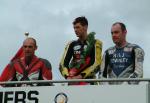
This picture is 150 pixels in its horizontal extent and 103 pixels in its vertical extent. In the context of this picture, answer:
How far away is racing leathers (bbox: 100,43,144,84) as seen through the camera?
716 cm

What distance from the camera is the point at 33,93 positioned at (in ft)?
24.2

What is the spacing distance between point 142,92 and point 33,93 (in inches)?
59.6

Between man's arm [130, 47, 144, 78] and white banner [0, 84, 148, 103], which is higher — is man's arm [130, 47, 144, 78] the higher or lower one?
the higher one

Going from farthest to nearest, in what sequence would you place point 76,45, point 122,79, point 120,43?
point 76,45
point 120,43
point 122,79

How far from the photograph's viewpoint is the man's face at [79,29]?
7596mm

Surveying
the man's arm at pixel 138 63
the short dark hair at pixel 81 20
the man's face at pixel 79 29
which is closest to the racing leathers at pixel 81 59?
the man's face at pixel 79 29

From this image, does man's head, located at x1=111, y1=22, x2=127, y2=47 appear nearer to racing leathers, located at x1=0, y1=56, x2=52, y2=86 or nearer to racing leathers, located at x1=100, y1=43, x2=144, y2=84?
racing leathers, located at x1=100, y1=43, x2=144, y2=84

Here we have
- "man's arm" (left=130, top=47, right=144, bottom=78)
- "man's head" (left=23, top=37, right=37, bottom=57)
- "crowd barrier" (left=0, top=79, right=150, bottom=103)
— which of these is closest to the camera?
"crowd barrier" (left=0, top=79, right=150, bottom=103)

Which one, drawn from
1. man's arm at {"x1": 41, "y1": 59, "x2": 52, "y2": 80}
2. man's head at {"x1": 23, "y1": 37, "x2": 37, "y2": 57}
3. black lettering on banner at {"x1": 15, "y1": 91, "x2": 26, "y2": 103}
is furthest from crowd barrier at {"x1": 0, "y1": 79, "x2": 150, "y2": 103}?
man's head at {"x1": 23, "y1": 37, "x2": 37, "y2": 57}

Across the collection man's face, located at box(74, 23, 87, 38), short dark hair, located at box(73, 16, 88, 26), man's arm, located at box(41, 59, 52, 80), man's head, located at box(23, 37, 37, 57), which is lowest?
man's arm, located at box(41, 59, 52, 80)

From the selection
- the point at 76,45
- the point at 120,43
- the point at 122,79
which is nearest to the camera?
the point at 122,79

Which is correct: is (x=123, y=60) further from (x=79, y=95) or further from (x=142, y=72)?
(x=79, y=95)

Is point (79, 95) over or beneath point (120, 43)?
beneath

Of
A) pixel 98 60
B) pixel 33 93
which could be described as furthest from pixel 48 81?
pixel 98 60
